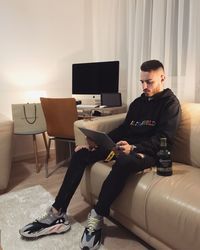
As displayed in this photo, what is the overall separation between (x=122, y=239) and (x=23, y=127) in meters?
1.88

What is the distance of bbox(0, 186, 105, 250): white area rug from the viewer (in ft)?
5.24

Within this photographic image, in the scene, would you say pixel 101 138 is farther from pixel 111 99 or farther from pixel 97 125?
pixel 111 99

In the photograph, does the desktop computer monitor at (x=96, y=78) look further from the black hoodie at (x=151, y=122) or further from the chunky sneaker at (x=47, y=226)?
the chunky sneaker at (x=47, y=226)

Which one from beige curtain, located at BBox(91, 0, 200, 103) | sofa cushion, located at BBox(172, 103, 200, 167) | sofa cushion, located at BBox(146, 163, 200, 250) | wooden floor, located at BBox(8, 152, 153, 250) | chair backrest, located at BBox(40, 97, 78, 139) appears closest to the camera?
sofa cushion, located at BBox(146, 163, 200, 250)

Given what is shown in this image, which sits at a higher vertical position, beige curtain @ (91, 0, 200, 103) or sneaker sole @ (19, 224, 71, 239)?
beige curtain @ (91, 0, 200, 103)

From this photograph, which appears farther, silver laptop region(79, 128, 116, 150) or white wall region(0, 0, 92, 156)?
white wall region(0, 0, 92, 156)

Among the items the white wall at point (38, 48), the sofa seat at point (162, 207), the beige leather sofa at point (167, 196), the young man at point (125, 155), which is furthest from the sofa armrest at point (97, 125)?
the white wall at point (38, 48)

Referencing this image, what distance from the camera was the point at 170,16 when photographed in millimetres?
2312

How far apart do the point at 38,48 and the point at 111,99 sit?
1.18 metres

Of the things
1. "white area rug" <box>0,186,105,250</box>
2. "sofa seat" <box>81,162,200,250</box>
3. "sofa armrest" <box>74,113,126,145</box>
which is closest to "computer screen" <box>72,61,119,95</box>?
"sofa armrest" <box>74,113,126,145</box>

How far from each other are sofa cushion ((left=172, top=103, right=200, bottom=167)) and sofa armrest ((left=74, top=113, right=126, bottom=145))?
0.52 m

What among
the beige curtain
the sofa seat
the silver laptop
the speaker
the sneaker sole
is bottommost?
the sneaker sole

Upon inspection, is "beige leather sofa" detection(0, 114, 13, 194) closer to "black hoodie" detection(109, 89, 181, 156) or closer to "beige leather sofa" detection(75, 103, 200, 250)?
"beige leather sofa" detection(75, 103, 200, 250)

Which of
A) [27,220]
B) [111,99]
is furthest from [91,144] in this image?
[111,99]
